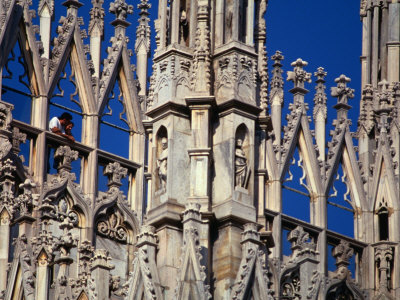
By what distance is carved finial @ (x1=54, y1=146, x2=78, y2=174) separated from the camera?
25844 millimetres

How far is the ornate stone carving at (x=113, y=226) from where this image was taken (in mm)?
26266

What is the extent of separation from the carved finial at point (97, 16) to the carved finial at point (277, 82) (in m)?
3.03

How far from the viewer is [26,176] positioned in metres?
25.0

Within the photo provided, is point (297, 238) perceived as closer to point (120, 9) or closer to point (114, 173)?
point (114, 173)

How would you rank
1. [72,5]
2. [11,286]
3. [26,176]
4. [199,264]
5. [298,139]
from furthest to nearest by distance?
[298,139] < [72,5] < [26,176] < [11,286] < [199,264]

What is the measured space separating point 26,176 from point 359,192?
6813 mm

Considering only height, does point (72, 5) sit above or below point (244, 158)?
above

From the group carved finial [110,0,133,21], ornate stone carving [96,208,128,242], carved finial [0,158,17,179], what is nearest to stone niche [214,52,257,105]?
carved finial [0,158,17,179]

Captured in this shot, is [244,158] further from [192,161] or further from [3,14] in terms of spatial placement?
[3,14]

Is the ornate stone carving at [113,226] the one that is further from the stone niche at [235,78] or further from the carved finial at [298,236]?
→ the stone niche at [235,78]

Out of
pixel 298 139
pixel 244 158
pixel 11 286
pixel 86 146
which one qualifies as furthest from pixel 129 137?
pixel 244 158

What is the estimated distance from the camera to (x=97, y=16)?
27.7 metres

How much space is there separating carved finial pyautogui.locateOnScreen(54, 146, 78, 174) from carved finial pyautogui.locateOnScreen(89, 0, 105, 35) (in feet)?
7.82

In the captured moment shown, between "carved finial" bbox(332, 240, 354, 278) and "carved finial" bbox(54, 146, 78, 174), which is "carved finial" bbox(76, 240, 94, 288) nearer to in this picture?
"carved finial" bbox(54, 146, 78, 174)
